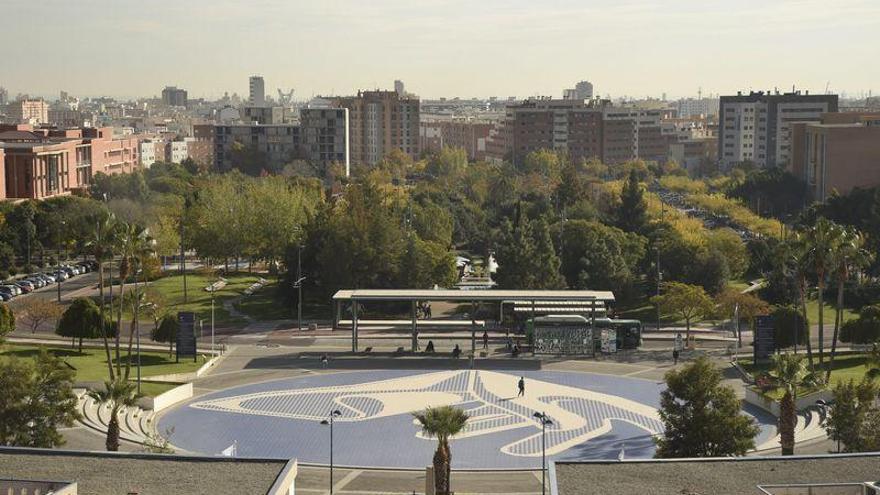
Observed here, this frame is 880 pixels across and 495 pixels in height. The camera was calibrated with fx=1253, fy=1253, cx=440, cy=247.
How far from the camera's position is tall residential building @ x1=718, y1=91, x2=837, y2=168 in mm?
182125

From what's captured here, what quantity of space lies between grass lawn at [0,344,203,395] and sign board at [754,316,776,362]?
27902 millimetres

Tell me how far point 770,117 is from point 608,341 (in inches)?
5190

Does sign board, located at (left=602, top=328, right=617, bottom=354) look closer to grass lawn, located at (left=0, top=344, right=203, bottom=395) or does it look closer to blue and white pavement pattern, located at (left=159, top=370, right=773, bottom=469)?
blue and white pavement pattern, located at (left=159, top=370, right=773, bottom=469)

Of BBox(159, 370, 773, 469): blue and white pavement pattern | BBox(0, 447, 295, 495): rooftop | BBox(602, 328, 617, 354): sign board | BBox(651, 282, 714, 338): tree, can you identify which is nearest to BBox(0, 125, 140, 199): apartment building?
BBox(159, 370, 773, 469): blue and white pavement pattern

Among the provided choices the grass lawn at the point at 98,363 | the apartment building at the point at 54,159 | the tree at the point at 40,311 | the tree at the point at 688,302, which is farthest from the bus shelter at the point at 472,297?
the apartment building at the point at 54,159

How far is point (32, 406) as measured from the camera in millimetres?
43000

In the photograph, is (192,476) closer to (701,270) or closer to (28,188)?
(701,270)

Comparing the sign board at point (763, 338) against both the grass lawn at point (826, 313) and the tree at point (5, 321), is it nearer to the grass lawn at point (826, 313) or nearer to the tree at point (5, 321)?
the grass lawn at point (826, 313)

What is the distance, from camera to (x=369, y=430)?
50.9m

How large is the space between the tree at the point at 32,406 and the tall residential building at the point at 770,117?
148568mm

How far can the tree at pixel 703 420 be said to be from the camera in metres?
41.4

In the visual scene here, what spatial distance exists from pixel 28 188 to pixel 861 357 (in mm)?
87799

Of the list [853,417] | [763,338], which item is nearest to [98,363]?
[763,338]

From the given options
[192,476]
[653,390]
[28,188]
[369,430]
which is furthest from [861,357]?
[28,188]
